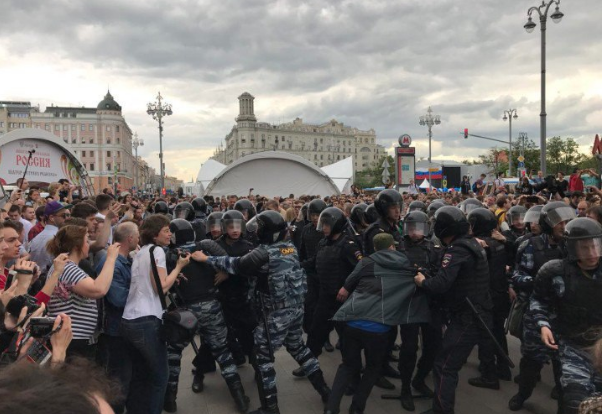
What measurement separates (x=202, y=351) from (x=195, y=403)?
0.71 meters

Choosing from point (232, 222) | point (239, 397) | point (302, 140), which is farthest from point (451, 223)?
point (302, 140)

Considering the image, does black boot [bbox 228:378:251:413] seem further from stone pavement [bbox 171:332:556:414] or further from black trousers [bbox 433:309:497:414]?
black trousers [bbox 433:309:497:414]

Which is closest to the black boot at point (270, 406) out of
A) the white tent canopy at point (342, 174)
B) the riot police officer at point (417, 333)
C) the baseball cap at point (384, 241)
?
the riot police officer at point (417, 333)

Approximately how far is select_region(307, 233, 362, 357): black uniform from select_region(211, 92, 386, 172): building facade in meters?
116

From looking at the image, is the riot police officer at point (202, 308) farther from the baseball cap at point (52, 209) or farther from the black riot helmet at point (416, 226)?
the baseball cap at point (52, 209)

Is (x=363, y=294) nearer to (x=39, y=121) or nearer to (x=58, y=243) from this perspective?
(x=58, y=243)

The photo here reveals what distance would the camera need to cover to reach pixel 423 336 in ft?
17.8

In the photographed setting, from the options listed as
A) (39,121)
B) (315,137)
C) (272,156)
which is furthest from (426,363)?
(315,137)

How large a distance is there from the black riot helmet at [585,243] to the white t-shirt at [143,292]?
3.41 meters

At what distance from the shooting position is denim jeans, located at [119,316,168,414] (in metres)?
4.04

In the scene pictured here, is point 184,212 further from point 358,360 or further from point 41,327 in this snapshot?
point 41,327

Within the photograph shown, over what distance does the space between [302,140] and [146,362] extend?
134 metres

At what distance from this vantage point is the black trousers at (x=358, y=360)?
177 inches

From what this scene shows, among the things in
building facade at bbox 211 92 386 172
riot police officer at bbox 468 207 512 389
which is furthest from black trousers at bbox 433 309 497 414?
building facade at bbox 211 92 386 172
